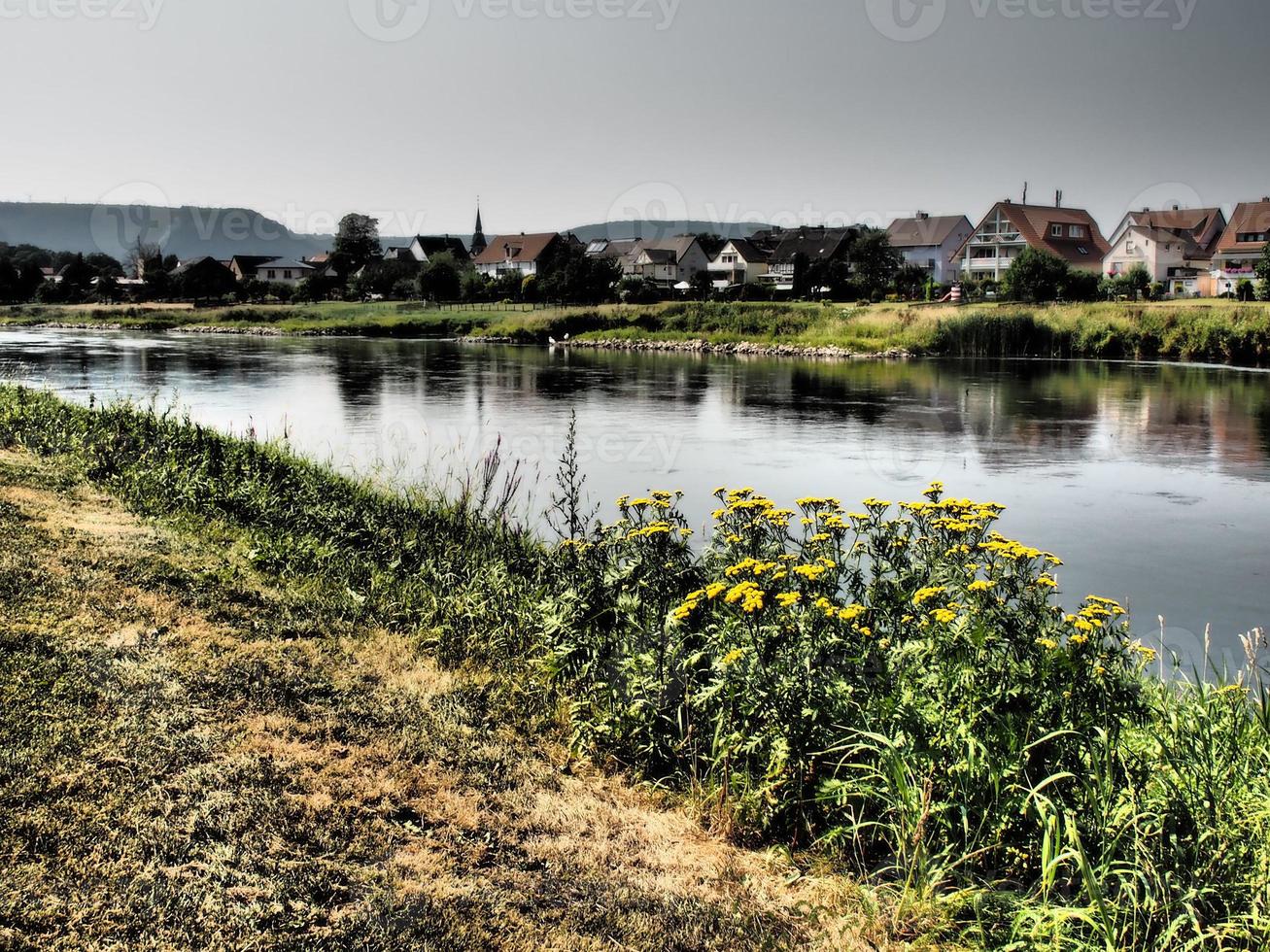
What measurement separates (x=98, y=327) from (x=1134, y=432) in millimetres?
78440

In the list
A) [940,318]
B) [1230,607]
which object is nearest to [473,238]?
[940,318]

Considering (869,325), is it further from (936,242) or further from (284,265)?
(284,265)

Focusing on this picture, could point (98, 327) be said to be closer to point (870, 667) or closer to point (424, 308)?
point (424, 308)

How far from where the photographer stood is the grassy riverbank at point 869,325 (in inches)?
1713

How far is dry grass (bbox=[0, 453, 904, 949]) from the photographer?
359 centimetres

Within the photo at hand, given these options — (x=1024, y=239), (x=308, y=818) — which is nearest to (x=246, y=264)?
(x=1024, y=239)

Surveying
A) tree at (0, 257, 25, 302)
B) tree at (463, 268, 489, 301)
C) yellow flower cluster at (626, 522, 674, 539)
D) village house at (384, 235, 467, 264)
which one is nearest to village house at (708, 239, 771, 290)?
tree at (463, 268, 489, 301)

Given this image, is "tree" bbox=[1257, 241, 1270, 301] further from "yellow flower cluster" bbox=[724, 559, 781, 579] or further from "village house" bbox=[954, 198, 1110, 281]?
"yellow flower cluster" bbox=[724, 559, 781, 579]

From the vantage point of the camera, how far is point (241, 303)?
329 ft

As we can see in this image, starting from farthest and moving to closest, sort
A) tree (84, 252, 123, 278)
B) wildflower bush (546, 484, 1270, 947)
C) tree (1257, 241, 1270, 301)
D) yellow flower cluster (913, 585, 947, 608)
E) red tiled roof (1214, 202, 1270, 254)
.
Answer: tree (84, 252, 123, 278)
red tiled roof (1214, 202, 1270, 254)
tree (1257, 241, 1270, 301)
yellow flower cluster (913, 585, 947, 608)
wildflower bush (546, 484, 1270, 947)

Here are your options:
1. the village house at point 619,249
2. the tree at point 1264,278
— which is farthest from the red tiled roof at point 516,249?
the tree at point 1264,278

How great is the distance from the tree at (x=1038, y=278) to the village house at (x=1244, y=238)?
26.7 meters

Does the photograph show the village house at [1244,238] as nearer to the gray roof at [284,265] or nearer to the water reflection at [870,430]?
the water reflection at [870,430]

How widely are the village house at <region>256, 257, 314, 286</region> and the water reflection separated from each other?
340 feet
